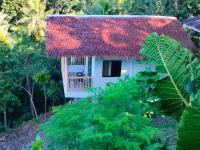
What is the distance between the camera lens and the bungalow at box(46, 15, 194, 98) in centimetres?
1428

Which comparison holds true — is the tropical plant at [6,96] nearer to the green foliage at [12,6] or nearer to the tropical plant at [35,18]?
the tropical plant at [35,18]

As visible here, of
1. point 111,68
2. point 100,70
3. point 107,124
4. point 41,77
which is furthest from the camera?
point 41,77

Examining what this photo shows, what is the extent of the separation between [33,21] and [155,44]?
2051 centimetres

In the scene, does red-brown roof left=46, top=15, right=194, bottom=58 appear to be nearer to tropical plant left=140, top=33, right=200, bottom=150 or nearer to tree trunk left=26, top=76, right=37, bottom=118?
tree trunk left=26, top=76, right=37, bottom=118

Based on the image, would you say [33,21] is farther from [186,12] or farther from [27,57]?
[186,12]

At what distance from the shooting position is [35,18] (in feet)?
80.7

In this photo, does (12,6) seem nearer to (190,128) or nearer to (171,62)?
(171,62)

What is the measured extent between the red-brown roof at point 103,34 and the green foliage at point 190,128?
35.1 ft

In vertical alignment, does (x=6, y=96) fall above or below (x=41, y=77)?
below

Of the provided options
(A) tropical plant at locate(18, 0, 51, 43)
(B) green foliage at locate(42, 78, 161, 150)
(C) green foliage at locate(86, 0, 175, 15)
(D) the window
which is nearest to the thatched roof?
(B) green foliage at locate(42, 78, 161, 150)

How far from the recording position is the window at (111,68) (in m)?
15.3

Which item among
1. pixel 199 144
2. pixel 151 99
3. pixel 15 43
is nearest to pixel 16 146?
pixel 15 43

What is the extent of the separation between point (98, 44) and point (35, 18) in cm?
1124

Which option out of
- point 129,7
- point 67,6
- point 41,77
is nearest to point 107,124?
point 41,77
